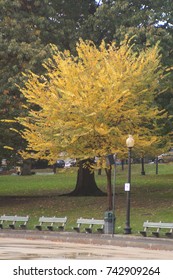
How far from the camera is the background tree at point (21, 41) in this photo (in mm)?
39094

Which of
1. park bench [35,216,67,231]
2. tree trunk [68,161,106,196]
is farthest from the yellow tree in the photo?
tree trunk [68,161,106,196]

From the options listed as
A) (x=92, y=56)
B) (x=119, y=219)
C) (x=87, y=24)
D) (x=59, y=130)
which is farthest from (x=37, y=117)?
(x=87, y=24)

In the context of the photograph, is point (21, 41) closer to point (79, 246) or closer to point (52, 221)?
point (52, 221)

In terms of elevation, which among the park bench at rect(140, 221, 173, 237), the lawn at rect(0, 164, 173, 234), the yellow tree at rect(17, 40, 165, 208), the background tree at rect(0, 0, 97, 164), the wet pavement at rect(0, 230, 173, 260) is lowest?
the wet pavement at rect(0, 230, 173, 260)

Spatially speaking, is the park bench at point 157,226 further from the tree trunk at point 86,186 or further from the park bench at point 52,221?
the tree trunk at point 86,186

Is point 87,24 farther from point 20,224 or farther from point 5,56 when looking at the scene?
point 20,224

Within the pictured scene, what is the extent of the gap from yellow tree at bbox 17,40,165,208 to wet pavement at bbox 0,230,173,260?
4.63 meters

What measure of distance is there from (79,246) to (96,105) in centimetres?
911

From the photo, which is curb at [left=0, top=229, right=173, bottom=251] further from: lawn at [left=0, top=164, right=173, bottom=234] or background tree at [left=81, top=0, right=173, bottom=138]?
background tree at [left=81, top=0, right=173, bottom=138]

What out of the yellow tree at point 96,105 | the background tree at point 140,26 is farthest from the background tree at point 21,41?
the yellow tree at point 96,105

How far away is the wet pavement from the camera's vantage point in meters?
20.2

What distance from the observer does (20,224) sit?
115 ft

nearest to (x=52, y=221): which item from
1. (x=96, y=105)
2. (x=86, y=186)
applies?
(x=96, y=105)

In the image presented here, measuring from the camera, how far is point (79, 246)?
2516 cm
